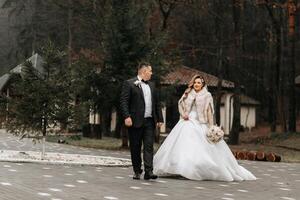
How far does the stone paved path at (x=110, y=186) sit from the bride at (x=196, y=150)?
0.92 ft

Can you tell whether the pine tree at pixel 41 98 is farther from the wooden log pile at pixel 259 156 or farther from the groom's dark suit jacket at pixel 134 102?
the wooden log pile at pixel 259 156

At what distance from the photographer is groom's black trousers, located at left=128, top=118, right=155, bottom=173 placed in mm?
11445

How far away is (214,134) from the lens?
12.4 m

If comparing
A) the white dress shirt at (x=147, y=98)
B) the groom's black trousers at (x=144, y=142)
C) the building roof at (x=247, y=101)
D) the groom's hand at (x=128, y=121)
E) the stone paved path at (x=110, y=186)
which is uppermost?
the building roof at (x=247, y=101)

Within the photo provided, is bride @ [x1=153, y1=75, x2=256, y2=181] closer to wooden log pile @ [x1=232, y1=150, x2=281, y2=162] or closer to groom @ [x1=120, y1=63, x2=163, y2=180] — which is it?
groom @ [x1=120, y1=63, x2=163, y2=180]

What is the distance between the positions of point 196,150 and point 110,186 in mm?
2668

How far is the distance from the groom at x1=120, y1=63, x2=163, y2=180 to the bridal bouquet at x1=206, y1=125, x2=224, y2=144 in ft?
4.07

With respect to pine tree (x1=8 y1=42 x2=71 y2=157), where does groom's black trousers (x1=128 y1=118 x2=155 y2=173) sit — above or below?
below

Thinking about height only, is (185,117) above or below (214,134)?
above

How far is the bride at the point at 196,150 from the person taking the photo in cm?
1209

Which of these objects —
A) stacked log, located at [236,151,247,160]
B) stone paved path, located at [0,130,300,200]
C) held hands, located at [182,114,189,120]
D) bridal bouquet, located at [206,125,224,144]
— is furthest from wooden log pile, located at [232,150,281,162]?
bridal bouquet, located at [206,125,224,144]

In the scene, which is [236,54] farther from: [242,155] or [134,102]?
[134,102]

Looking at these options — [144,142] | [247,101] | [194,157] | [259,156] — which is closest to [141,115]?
[144,142]

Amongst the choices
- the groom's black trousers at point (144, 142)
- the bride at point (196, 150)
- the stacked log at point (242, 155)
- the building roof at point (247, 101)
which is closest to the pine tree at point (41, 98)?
the bride at point (196, 150)
